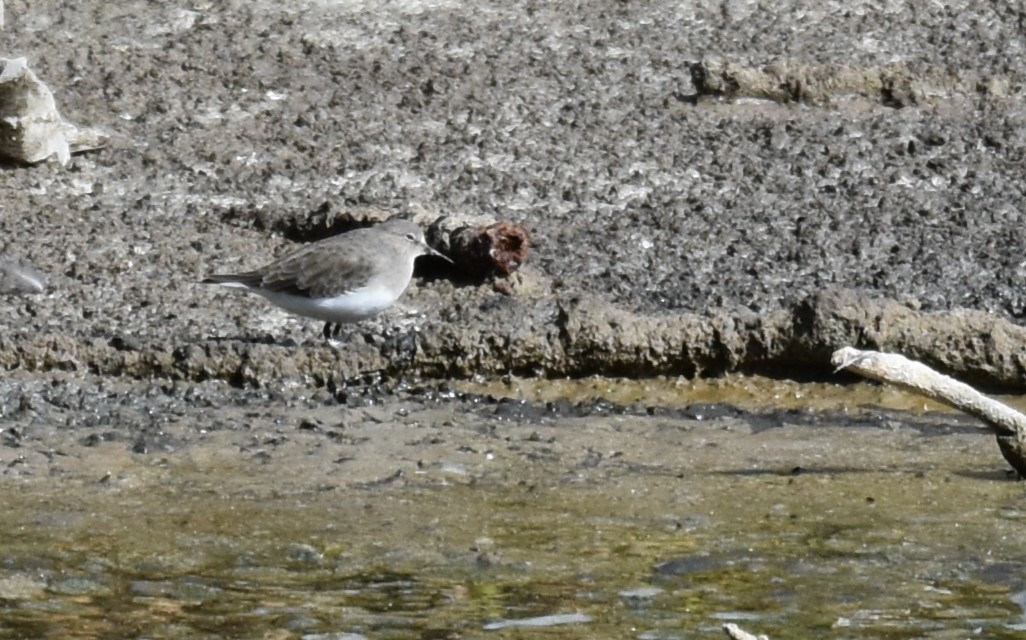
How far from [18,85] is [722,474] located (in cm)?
442

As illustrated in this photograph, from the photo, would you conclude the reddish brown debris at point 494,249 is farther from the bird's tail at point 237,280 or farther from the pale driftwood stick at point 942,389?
the pale driftwood stick at point 942,389

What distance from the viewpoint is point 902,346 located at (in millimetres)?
8062

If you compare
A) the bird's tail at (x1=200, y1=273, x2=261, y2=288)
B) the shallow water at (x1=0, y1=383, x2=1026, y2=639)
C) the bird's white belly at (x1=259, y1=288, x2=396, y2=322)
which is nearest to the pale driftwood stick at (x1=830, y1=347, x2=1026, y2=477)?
the shallow water at (x1=0, y1=383, x2=1026, y2=639)

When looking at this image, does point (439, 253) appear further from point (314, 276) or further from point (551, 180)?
point (551, 180)

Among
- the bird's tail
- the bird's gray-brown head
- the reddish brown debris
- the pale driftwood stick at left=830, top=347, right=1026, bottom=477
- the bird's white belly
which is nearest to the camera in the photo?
the pale driftwood stick at left=830, top=347, right=1026, bottom=477

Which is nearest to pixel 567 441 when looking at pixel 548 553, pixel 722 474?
pixel 722 474

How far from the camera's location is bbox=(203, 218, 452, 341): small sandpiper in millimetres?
8062

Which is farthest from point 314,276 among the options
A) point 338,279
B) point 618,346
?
point 618,346

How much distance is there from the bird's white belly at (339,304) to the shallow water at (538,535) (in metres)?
0.62

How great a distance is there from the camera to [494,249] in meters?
8.66

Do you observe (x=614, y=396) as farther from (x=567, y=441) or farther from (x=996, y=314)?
(x=996, y=314)

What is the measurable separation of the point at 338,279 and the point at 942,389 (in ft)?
8.86

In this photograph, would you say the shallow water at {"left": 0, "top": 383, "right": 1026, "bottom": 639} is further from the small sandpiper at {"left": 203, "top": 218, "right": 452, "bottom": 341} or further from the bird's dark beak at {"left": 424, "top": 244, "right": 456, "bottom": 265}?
the bird's dark beak at {"left": 424, "top": 244, "right": 456, "bottom": 265}

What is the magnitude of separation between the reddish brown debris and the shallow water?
123 cm
